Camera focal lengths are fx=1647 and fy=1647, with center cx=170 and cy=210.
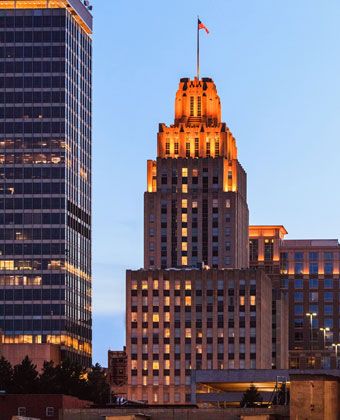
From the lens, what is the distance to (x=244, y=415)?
122 metres

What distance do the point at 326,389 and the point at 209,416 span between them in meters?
10.9

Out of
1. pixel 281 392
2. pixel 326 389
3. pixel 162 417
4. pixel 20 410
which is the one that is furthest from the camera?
pixel 20 410

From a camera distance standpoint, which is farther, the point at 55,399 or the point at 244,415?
the point at 55,399

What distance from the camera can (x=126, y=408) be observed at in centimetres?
12656

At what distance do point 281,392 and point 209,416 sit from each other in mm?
40838

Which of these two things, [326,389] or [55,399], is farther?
[55,399]

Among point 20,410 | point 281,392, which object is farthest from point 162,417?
point 20,410

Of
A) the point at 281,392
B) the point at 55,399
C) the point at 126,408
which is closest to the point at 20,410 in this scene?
the point at 55,399

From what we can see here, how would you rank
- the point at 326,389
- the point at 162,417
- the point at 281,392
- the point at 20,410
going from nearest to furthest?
the point at 326,389
the point at 162,417
the point at 281,392
the point at 20,410

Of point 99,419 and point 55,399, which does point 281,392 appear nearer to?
point 55,399

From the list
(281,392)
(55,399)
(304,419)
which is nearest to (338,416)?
(304,419)

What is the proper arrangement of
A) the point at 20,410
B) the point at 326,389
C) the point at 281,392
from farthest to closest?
the point at 20,410, the point at 281,392, the point at 326,389

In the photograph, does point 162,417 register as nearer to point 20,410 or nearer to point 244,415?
point 244,415

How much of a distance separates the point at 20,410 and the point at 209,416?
56.7 metres
